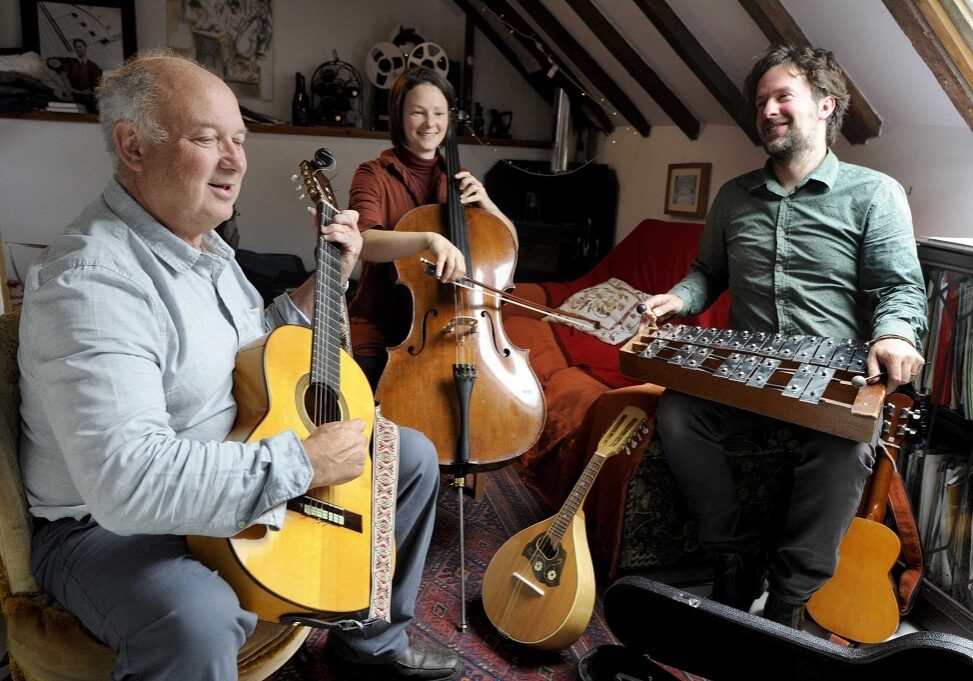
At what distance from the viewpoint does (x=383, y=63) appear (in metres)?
4.74

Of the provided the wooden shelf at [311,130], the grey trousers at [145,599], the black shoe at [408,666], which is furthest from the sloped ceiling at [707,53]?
the grey trousers at [145,599]

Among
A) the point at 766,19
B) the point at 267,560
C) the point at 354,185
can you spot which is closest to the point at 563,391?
the point at 354,185

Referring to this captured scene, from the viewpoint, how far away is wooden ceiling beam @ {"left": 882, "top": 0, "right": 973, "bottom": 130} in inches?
73.2

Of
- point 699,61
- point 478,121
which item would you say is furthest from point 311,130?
point 699,61

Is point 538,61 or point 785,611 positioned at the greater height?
point 538,61

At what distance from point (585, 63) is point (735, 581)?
9.61 feet

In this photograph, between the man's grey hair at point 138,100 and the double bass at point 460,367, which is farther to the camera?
the double bass at point 460,367

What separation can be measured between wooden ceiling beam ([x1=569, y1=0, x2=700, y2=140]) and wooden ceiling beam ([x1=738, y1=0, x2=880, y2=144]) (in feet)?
3.51

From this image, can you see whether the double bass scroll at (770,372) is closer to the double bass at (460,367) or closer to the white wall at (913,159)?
the double bass at (460,367)

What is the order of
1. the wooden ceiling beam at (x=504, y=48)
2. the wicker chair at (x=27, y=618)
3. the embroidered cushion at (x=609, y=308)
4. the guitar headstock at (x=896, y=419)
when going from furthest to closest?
the wooden ceiling beam at (x=504, y=48) < the embroidered cushion at (x=609, y=308) < the guitar headstock at (x=896, y=419) < the wicker chair at (x=27, y=618)

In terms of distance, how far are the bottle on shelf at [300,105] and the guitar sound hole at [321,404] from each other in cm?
381

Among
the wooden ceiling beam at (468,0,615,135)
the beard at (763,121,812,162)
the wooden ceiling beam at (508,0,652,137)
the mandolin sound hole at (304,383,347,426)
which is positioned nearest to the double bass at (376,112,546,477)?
the mandolin sound hole at (304,383,347,426)

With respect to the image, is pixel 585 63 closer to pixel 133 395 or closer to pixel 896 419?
pixel 896 419

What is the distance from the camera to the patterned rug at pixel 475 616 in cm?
163
